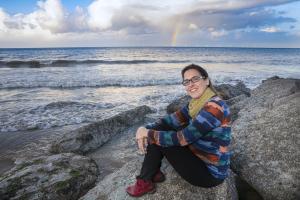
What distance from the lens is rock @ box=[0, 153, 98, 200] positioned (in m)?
5.44

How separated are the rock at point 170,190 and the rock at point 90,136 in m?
3.38

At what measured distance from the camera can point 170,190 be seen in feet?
15.0

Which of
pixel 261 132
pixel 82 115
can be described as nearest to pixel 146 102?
pixel 82 115

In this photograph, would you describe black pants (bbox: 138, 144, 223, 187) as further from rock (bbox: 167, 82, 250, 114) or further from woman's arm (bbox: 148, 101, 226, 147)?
rock (bbox: 167, 82, 250, 114)

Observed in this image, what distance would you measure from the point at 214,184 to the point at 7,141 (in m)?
7.23

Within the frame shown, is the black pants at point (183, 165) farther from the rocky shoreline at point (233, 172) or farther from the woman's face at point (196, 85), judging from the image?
the woman's face at point (196, 85)

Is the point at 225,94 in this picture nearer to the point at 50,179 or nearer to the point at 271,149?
the point at 271,149

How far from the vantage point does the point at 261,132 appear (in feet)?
20.8

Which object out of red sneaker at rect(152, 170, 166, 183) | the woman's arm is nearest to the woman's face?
the woman's arm

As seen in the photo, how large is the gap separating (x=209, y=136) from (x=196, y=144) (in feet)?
0.92

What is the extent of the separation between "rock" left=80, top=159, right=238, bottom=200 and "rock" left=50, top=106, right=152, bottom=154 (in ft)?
11.1

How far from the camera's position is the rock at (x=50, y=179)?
5.44 meters

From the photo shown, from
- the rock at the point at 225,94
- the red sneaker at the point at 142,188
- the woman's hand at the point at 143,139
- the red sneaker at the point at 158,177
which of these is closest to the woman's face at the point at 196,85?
the woman's hand at the point at 143,139

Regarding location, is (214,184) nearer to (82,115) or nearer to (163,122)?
(163,122)
